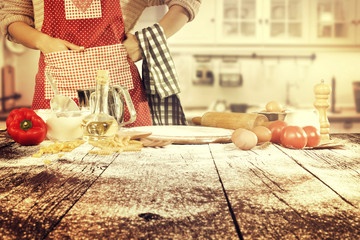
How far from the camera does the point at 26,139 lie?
979 mm

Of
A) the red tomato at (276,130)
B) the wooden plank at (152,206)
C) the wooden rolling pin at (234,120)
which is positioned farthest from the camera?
the wooden rolling pin at (234,120)

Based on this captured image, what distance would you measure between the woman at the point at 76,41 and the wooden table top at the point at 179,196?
0.64 m

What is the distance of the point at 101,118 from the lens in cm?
91

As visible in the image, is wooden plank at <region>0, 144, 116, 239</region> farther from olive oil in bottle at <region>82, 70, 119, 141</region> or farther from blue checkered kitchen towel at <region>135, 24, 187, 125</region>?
blue checkered kitchen towel at <region>135, 24, 187, 125</region>

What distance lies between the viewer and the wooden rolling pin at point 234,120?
1.12 meters

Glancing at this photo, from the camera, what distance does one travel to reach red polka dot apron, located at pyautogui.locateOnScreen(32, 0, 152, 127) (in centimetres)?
139

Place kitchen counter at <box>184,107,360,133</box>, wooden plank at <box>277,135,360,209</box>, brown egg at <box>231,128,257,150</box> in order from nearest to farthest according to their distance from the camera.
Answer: wooden plank at <box>277,135,360,209</box>
brown egg at <box>231,128,257,150</box>
kitchen counter at <box>184,107,360,133</box>

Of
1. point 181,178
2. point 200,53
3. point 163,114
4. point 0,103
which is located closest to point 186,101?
point 200,53

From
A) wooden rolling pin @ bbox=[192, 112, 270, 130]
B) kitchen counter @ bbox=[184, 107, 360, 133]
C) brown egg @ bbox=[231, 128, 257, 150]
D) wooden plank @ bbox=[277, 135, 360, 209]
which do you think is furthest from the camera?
kitchen counter @ bbox=[184, 107, 360, 133]

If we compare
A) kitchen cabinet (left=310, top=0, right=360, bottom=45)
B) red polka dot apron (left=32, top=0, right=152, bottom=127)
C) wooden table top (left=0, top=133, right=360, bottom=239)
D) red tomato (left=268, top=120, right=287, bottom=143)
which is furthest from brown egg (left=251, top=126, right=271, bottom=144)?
kitchen cabinet (left=310, top=0, right=360, bottom=45)

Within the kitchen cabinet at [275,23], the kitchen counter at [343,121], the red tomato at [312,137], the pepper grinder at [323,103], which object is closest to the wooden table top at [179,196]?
the red tomato at [312,137]

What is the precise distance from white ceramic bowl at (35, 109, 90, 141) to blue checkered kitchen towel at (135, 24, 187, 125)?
0.46 metres

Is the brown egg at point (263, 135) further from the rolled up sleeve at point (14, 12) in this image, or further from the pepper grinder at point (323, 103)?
the rolled up sleeve at point (14, 12)

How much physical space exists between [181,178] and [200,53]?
321 centimetres
